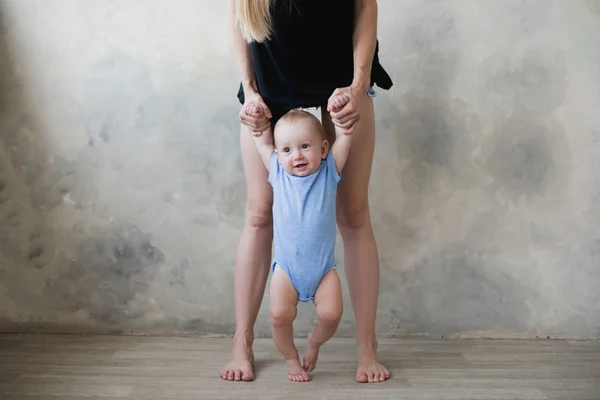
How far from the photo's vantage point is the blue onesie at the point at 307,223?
4.78 feet

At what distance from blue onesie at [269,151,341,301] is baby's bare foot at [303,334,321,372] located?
0.59 ft

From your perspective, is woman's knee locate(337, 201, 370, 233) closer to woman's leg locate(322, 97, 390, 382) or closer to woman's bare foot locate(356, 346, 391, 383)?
woman's leg locate(322, 97, 390, 382)

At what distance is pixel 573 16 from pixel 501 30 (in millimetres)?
218

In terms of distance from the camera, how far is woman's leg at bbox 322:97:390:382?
1591 mm

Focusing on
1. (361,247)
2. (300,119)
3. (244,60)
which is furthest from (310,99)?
(361,247)

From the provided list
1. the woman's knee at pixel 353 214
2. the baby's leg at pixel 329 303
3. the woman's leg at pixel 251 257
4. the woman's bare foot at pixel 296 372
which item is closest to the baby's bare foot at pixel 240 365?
the woman's leg at pixel 251 257

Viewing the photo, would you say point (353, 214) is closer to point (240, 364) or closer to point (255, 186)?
point (255, 186)

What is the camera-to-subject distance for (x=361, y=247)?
1641 mm

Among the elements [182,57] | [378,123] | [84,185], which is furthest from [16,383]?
[378,123]

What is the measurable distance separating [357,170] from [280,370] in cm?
58

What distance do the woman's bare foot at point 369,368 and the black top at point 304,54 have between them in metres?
0.66

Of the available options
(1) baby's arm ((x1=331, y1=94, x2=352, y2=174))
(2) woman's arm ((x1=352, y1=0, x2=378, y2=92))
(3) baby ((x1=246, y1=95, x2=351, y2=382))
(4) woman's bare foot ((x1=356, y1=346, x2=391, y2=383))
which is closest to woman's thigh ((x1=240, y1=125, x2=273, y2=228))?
(3) baby ((x1=246, y1=95, x2=351, y2=382))

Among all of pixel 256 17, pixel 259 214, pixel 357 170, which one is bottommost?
pixel 259 214

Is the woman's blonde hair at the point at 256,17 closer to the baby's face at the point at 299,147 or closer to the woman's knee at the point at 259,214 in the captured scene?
the baby's face at the point at 299,147
